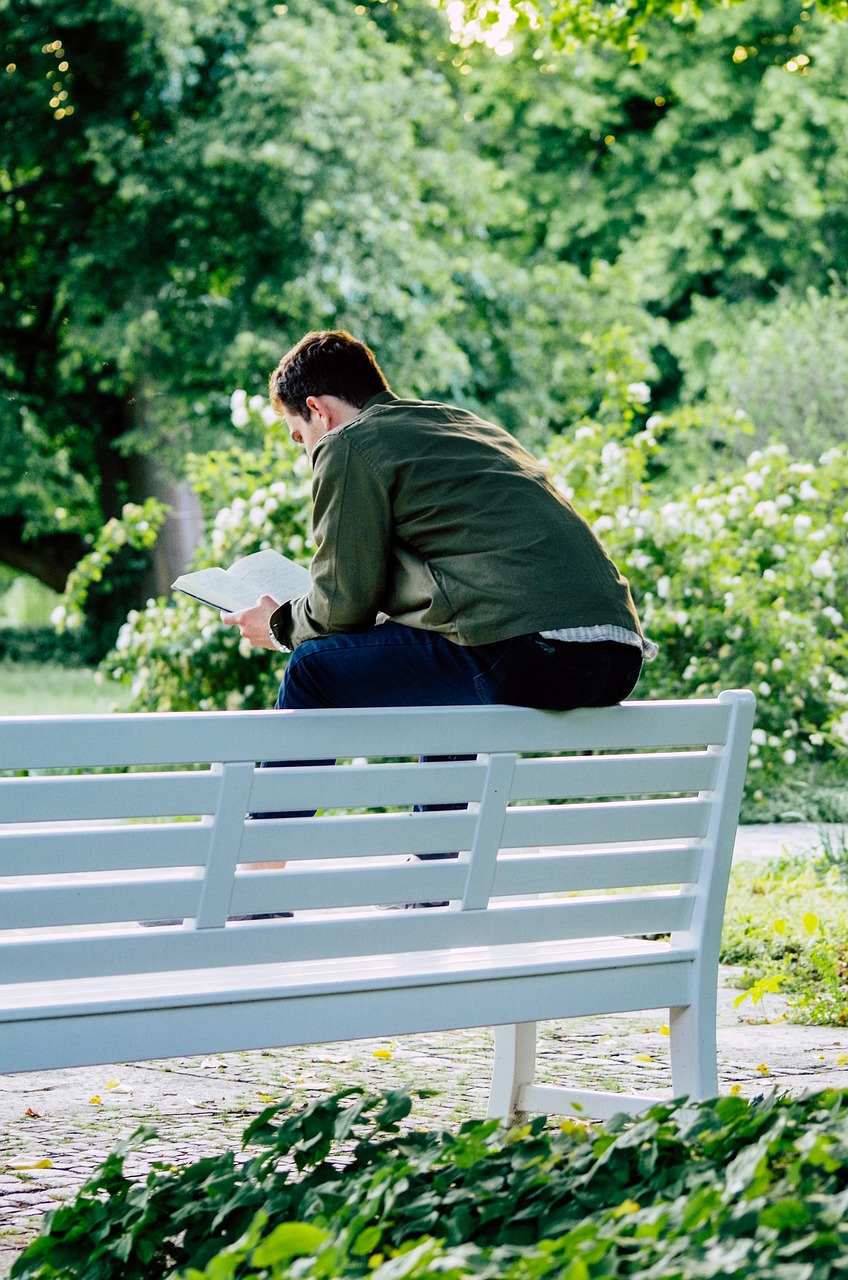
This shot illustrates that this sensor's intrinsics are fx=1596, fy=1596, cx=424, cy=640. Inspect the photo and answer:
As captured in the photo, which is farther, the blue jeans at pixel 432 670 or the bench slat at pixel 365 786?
the blue jeans at pixel 432 670

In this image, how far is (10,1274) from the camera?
220 cm

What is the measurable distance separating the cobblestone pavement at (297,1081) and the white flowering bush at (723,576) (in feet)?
16.0

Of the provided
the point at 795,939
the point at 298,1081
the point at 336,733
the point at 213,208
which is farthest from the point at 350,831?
the point at 213,208

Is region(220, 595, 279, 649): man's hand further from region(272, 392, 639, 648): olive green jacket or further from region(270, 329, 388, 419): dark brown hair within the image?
region(270, 329, 388, 419): dark brown hair

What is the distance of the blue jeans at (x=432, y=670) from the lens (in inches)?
111

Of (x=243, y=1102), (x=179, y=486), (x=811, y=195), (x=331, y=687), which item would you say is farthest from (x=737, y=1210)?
(x=811, y=195)

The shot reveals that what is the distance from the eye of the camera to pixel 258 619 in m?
3.15

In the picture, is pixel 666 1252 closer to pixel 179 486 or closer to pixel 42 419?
pixel 179 486

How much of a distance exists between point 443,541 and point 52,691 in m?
19.8

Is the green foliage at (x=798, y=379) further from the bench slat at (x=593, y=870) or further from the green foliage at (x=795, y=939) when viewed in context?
the bench slat at (x=593, y=870)

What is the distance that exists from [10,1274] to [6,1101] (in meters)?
1.83

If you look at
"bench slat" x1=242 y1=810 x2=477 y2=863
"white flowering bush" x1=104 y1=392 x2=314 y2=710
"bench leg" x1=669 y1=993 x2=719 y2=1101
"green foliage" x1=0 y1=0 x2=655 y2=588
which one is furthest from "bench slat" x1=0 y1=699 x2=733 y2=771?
"green foliage" x1=0 y1=0 x2=655 y2=588

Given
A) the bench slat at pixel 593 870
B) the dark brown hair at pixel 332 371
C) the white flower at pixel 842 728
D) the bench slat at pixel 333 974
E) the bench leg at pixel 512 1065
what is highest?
the dark brown hair at pixel 332 371

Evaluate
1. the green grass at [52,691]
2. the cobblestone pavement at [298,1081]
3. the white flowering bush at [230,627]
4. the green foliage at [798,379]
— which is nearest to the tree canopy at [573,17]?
the white flowering bush at [230,627]
